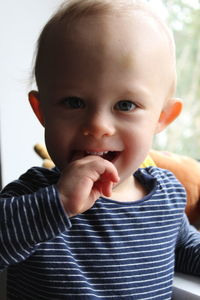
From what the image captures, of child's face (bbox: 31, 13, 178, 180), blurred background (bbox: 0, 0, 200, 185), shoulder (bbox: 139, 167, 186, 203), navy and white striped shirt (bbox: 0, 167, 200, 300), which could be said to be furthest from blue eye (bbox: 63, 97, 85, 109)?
blurred background (bbox: 0, 0, 200, 185)

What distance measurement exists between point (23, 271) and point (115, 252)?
0.15m

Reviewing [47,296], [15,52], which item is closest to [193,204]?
[47,296]

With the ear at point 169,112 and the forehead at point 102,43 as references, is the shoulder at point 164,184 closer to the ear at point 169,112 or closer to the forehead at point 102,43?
the ear at point 169,112

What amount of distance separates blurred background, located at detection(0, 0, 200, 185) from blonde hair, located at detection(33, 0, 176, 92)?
1.74 feet

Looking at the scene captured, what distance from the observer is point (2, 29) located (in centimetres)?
120

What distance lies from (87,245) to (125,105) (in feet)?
0.77

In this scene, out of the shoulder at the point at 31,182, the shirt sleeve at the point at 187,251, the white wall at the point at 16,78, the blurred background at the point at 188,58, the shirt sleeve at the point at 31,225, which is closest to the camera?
the shirt sleeve at the point at 31,225

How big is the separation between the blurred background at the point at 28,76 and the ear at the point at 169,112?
541 mm

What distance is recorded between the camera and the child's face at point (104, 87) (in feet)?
2.01

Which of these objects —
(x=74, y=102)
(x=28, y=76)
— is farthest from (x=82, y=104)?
(x=28, y=76)

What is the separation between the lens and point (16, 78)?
4.11ft

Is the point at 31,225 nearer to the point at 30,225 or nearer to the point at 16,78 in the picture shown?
the point at 30,225

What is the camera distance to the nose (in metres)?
0.61

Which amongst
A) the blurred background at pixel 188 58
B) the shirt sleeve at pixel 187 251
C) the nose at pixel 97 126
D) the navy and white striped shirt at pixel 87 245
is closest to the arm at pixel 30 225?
the navy and white striped shirt at pixel 87 245
